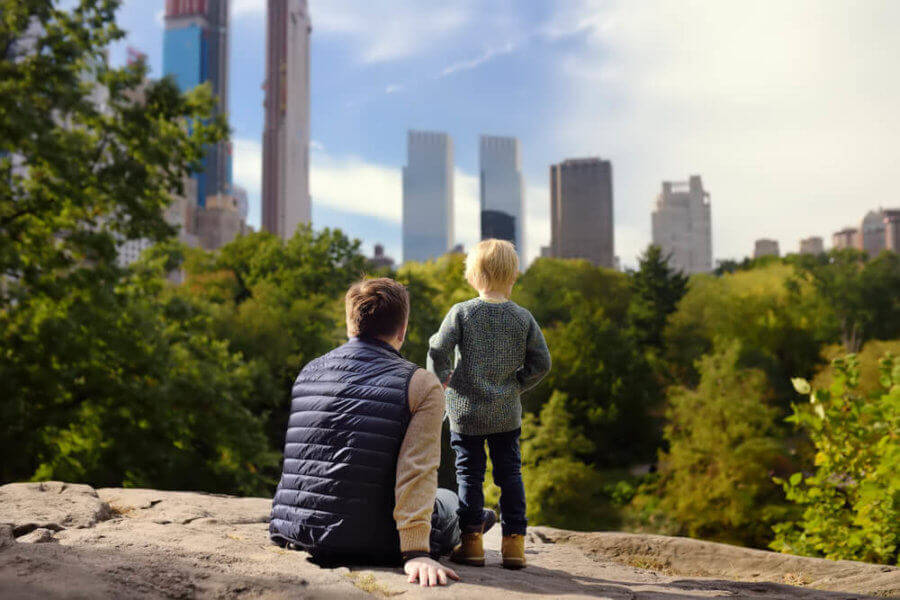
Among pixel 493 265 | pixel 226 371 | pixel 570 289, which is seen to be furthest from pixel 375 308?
pixel 570 289

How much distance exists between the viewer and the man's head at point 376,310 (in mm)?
3084

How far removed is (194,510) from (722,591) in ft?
9.42

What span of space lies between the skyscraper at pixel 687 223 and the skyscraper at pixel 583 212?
1059 centimetres

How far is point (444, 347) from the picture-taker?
3.50 m

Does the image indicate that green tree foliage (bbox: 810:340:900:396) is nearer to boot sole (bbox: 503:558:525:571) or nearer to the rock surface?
the rock surface

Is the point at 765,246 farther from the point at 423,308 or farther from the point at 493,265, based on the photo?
the point at 493,265

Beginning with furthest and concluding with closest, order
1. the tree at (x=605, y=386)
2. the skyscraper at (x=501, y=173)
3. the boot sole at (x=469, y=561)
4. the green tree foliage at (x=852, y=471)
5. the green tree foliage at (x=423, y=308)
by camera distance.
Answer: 1. the skyscraper at (x=501, y=173)
2. the tree at (x=605, y=386)
3. the green tree foliage at (x=423, y=308)
4. the green tree foliage at (x=852, y=471)
5. the boot sole at (x=469, y=561)

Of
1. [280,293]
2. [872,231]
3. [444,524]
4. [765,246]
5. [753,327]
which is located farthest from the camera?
[765,246]

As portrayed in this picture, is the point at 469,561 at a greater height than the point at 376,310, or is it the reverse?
the point at 376,310

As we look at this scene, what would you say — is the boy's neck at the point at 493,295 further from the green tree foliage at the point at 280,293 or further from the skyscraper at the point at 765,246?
the skyscraper at the point at 765,246

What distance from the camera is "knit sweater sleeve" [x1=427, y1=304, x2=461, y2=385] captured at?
3498 millimetres

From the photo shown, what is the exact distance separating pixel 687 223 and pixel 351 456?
122 m

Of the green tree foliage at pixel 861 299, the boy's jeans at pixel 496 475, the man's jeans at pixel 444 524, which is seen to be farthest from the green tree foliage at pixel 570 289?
the man's jeans at pixel 444 524

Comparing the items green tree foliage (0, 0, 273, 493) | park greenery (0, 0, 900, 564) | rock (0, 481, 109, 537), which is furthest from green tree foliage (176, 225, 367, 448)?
rock (0, 481, 109, 537)
